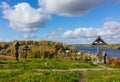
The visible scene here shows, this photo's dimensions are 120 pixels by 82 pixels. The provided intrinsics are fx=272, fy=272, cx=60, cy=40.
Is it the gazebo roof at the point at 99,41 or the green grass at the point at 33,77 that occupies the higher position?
the gazebo roof at the point at 99,41

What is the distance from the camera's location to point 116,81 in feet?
70.6

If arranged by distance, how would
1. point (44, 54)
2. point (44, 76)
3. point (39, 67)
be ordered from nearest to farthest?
point (44, 76)
point (39, 67)
point (44, 54)

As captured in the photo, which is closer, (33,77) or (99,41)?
(33,77)

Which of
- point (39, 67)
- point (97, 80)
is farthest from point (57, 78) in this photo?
point (39, 67)

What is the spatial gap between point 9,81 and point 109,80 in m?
8.06

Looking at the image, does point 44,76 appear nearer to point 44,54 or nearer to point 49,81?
point 49,81

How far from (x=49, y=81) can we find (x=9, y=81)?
3164mm

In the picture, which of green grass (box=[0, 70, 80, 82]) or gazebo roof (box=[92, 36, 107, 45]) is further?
gazebo roof (box=[92, 36, 107, 45])

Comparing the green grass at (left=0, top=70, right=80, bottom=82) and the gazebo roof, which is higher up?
the gazebo roof

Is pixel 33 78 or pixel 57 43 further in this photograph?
pixel 57 43

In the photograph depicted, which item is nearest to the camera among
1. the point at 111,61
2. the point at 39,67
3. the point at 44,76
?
the point at 44,76

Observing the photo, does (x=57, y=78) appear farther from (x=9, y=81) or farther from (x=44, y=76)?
(x=9, y=81)

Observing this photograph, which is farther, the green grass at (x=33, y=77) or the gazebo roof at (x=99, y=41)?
the gazebo roof at (x=99, y=41)

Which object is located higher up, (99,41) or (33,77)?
(99,41)
